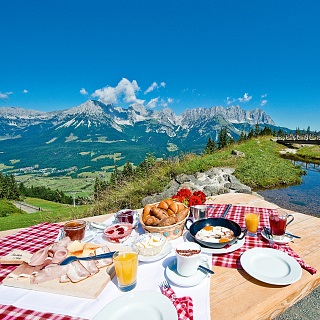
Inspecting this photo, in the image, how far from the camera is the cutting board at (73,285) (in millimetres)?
1077

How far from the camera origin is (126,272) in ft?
3.76

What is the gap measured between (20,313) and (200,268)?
914mm

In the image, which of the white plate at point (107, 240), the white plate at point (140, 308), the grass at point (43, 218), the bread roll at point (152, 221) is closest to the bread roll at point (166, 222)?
the bread roll at point (152, 221)

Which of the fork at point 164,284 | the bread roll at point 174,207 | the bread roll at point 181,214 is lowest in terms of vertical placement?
the fork at point 164,284

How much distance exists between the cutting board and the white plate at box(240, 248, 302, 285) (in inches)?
32.3

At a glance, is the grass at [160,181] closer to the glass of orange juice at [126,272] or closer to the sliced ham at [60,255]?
the sliced ham at [60,255]

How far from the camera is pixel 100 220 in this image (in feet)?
7.34

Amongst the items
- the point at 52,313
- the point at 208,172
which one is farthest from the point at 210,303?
the point at 208,172

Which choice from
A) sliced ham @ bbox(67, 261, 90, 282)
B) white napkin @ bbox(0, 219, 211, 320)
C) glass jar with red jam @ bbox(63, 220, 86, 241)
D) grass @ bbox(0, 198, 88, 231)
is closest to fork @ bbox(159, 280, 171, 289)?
white napkin @ bbox(0, 219, 211, 320)

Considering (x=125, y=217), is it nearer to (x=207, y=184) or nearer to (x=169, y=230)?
(x=169, y=230)

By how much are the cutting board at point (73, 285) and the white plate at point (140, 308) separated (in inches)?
5.5

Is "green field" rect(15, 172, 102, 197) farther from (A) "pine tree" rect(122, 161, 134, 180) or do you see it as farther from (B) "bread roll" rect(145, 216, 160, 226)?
(B) "bread roll" rect(145, 216, 160, 226)

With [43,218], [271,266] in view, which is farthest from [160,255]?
[43,218]

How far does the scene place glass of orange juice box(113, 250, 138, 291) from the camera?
113 centimetres
